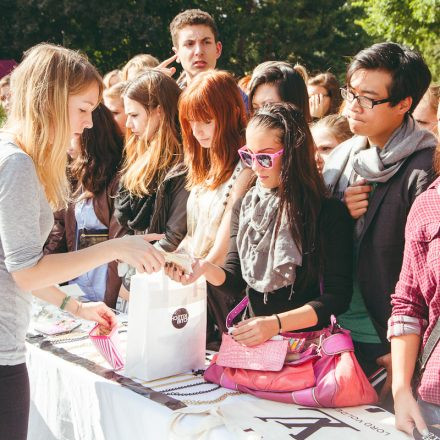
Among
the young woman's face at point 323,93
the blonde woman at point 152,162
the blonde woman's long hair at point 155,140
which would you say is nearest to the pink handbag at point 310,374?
the blonde woman at point 152,162

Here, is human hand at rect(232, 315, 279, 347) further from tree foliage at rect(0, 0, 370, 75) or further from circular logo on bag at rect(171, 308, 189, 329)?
tree foliage at rect(0, 0, 370, 75)

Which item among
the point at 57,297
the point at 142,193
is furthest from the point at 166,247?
the point at 57,297

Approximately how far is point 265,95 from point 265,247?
108 cm

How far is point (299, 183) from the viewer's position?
2.15 m

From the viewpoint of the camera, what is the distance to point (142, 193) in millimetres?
3182

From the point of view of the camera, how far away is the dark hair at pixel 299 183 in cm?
209

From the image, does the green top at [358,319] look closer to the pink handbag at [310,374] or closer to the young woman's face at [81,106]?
the pink handbag at [310,374]

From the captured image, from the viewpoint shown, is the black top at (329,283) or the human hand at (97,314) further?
the human hand at (97,314)

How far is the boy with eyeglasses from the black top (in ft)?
0.34

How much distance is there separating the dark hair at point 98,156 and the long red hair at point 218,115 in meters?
1.05

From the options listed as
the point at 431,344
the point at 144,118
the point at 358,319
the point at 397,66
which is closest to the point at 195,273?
the point at 358,319

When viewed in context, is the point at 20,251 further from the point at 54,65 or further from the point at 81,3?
the point at 81,3

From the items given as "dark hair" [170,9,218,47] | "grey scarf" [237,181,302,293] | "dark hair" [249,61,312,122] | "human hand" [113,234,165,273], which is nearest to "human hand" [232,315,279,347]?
"grey scarf" [237,181,302,293]

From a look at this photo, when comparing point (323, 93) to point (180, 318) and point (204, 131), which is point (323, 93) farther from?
point (180, 318)
